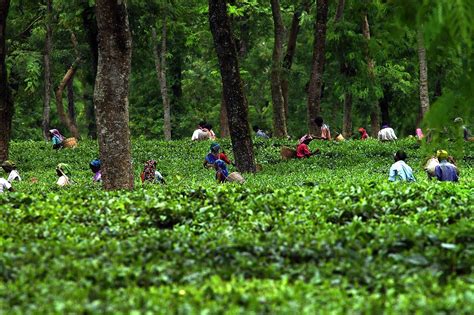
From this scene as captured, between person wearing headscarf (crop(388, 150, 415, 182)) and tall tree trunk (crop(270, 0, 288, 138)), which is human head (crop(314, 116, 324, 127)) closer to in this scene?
tall tree trunk (crop(270, 0, 288, 138))

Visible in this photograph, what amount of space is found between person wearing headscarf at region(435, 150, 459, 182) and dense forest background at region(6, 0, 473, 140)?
2.95 metres

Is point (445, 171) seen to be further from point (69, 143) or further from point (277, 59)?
point (69, 143)

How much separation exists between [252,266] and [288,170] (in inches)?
680

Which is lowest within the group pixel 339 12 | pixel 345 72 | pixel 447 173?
pixel 447 173

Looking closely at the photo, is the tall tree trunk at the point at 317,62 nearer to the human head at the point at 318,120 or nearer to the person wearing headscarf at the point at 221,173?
the human head at the point at 318,120

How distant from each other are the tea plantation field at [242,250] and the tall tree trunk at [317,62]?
1468 cm

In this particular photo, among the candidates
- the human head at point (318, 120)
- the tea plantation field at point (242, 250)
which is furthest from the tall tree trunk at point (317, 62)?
the tea plantation field at point (242, 250)

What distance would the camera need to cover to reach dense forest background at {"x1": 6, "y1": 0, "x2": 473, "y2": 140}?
3469 centimetres

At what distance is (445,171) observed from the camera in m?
18.5

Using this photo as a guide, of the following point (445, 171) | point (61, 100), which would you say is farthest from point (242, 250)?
point (61, 100)

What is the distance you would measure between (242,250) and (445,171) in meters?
9.81

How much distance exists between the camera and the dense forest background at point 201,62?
34.7m

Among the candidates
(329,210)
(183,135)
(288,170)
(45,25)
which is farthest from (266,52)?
(329,210)

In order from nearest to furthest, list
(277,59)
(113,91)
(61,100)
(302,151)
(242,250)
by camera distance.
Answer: (242,250)
(113,91)
(302,151)
(277,59)
(61,100)
